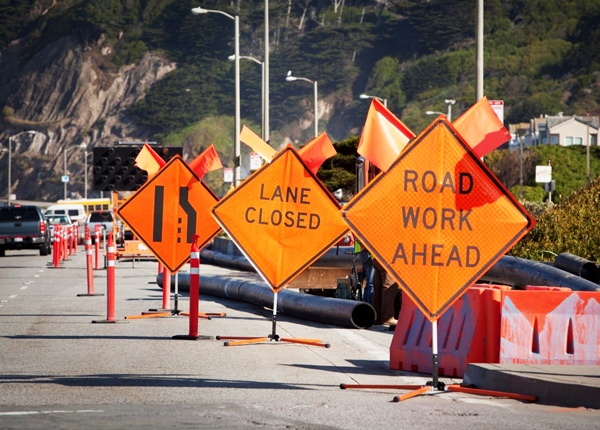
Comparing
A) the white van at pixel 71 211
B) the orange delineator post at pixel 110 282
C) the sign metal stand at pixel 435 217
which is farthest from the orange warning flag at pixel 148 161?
the white van at pixel 71 211

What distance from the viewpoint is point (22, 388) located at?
11898mm

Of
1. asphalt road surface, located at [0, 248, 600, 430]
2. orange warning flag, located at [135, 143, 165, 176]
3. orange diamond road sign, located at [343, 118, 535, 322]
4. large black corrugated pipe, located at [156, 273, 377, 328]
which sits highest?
orange warning flag, located at [135, 143, 165, 176]

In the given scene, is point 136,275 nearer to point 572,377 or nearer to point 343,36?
point 572,377

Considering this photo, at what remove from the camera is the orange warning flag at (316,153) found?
56.3 ft

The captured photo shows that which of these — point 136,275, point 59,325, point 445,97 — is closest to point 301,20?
point 445,97

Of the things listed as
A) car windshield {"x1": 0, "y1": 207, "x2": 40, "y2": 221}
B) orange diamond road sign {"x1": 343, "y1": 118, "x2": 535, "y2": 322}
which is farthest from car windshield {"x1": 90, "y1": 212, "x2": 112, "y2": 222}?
orange diamond road sign {"x1": 343, "y1": 118, "x2": 535, "y2": 322}

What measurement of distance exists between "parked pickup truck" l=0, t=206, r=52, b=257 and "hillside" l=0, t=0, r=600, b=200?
103 meters

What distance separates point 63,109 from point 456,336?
170515mm

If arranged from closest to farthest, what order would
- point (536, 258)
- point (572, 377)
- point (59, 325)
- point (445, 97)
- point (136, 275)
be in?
point (572, 377) < point (59, 325) < point (536, 258) < point (136, 275) < point (445, 97)

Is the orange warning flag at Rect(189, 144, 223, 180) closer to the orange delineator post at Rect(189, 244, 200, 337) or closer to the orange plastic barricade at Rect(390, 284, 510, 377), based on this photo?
the orange delineator post at Rect(189, 244, 200, 337)

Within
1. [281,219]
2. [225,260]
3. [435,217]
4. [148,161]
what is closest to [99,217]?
[225,260]

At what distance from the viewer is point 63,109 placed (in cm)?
18012

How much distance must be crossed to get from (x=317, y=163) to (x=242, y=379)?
513cm

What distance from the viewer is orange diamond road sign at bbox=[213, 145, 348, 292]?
1669 centimetres
